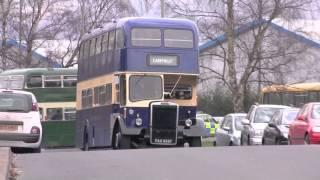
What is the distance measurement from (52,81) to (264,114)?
1364 centimetres

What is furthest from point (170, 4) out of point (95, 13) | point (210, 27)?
point (95, 13)

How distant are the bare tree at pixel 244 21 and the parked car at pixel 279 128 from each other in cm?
1361

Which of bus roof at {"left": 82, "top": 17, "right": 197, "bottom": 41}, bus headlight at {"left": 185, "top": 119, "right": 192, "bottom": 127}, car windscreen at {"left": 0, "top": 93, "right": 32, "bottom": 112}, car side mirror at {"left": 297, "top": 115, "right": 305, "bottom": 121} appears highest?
bus roof at {"left": 82, "top": 17, "right": 197, "bottom": 41}

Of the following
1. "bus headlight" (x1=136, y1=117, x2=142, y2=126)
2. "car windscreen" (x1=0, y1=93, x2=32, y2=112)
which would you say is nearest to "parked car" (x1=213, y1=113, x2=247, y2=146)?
"bus headlight" (x1=136, y1=117, x2=142, y2=126)

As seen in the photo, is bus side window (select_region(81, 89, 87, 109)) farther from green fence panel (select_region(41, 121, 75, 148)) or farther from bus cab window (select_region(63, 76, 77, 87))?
bus cab window (select_region(63, 76, 77, 87))

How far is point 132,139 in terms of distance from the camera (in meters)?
22.0

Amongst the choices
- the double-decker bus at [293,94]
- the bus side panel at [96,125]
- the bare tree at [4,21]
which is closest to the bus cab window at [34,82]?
the bus side panel at [96,125]

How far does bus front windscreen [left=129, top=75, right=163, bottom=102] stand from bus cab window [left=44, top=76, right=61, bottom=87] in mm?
13890

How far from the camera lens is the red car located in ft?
61.3

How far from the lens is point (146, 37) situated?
874 inches

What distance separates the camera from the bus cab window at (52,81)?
1384 inches

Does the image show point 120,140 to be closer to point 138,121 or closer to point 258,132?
point 138,121

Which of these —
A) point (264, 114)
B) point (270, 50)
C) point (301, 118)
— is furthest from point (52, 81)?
point (301, 118)

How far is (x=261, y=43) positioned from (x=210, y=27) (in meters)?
2.70
